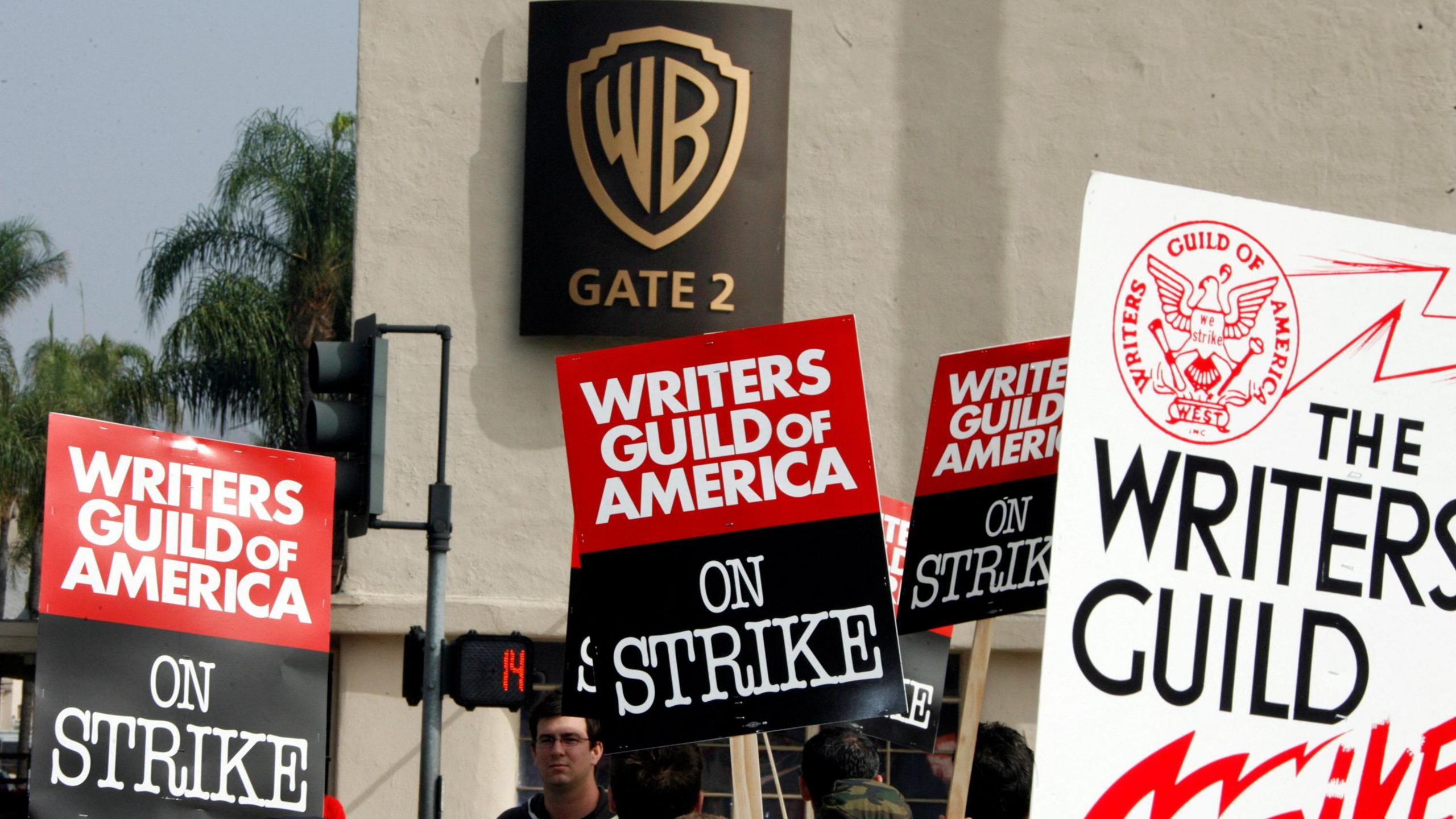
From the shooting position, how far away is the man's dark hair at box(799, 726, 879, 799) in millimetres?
5246

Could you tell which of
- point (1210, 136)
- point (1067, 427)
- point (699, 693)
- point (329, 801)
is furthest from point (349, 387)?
point (1210, 136)

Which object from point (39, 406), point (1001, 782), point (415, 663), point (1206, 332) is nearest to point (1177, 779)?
point (1206, 332)

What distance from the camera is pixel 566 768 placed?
19.5ft

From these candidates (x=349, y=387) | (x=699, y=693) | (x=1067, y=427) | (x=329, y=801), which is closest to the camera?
(x=1067, y=427)

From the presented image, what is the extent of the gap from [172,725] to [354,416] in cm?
216

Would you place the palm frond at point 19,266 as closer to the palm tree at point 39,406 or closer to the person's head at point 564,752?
the palm tree at point 39,406

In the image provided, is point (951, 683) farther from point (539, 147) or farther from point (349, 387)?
point (349, 387)

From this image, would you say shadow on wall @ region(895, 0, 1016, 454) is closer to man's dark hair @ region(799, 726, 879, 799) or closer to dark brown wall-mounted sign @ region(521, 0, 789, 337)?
dark brown wall-mounted sign @ region(521, 0, 789, 337)

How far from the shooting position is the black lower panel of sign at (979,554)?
5.96 m

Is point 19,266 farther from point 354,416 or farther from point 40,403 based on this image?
point 354,416

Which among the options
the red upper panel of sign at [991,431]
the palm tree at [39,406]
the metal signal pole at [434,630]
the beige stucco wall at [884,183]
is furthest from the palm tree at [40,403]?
Answer: the red upper panel of sign at [991,431]

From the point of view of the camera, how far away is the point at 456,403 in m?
12.5

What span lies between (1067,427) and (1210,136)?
32.1 ft

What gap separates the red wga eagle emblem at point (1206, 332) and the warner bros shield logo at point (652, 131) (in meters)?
8.61
